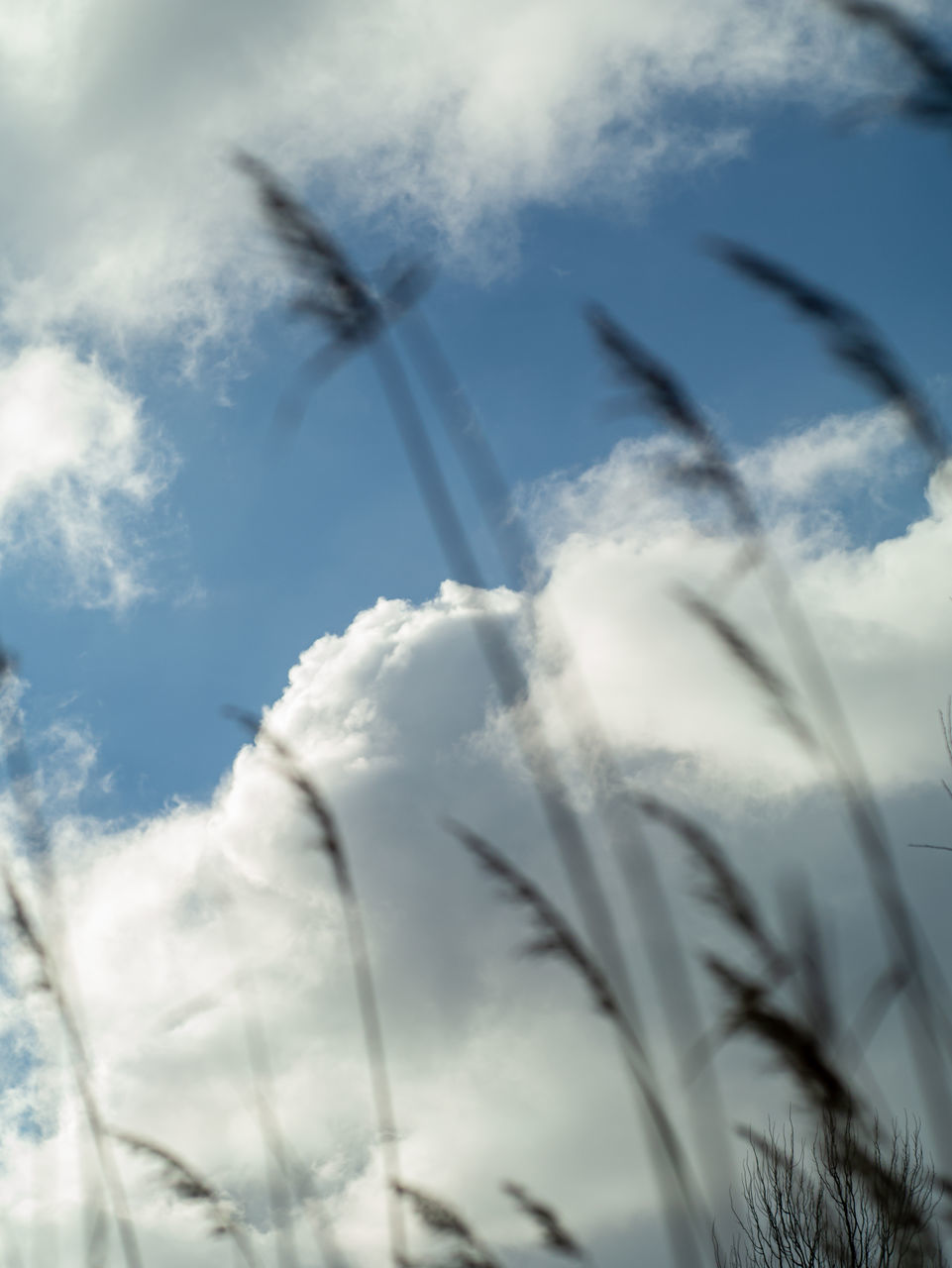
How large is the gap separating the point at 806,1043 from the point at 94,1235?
244 centimetres

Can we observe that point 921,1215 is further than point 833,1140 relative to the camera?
No

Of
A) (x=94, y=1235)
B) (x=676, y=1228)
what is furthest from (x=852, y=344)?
(x=94, y=1235)

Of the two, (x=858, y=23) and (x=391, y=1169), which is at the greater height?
(x=858, y=23)

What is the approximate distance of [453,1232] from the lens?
7.90ft

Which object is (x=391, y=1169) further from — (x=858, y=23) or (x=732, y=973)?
(x=858, y=23)

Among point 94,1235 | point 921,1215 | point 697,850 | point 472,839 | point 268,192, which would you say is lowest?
point 921,1215

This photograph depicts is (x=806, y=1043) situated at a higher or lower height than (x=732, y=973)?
lower

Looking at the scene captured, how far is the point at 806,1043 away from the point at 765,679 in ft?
2.39

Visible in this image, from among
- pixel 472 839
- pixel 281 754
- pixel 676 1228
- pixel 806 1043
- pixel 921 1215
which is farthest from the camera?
pixel 281 754

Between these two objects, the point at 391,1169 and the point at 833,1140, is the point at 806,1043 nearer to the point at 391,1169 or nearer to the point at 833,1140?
the point at 833,1140

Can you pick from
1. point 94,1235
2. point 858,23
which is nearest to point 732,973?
point 858,23

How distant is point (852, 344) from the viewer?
69.2 inches

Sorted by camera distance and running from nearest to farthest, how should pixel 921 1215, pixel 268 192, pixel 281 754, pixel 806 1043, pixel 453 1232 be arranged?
pixel 806 1043, pixel 921 1215, pixel 268 192, pixel 453 1232, pixel 281 754

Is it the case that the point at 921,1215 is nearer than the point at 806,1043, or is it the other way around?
the point at 806,1043
